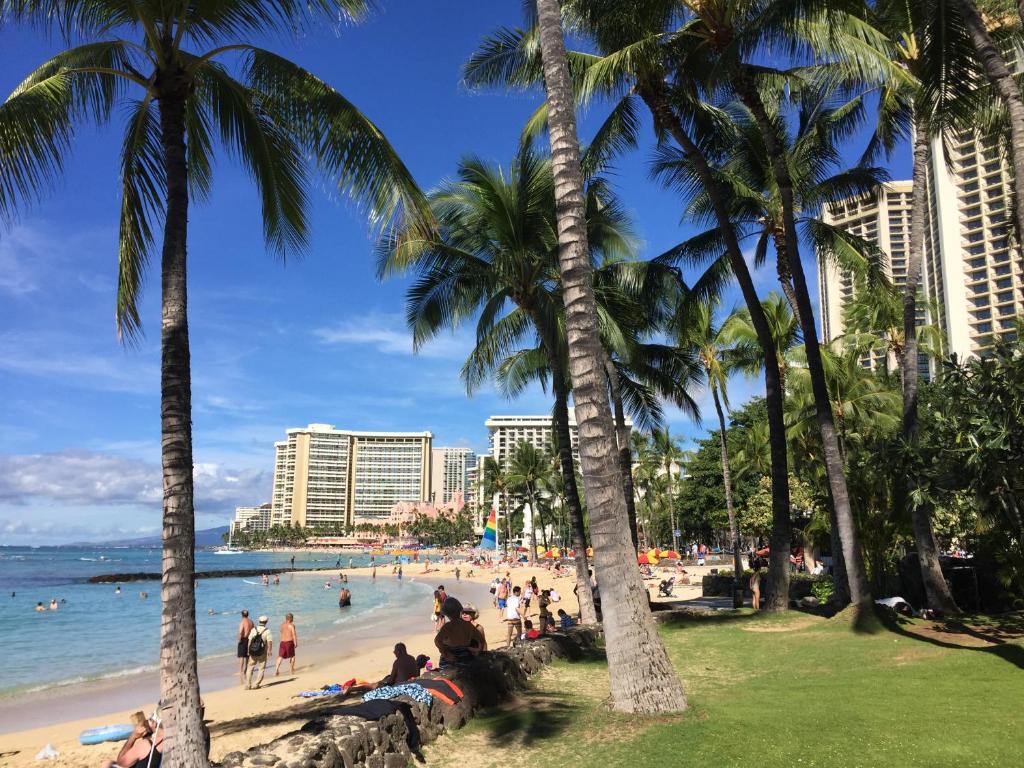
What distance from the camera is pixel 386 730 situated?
19.2 ft

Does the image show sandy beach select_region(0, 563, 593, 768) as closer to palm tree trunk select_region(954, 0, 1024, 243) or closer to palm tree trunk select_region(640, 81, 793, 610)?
palm tree trunk select_region(640, 81, 793, 610)

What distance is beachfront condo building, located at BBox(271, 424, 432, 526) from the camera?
610 feet

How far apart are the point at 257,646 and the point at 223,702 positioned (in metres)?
1.49

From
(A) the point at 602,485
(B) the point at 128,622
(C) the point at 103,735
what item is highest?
(A) the point at 602,485

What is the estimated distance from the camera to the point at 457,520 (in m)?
138

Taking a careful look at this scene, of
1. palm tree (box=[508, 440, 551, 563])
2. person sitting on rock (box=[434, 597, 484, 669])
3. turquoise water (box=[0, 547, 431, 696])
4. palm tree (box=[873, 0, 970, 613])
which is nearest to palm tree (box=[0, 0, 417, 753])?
person sitting on rock (box=[434, 597, 484, 669])

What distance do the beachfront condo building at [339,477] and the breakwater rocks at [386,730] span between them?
599 feet

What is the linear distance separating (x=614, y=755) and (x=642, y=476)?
2837 inches

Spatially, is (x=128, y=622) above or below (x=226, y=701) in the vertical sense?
below

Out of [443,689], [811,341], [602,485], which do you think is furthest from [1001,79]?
[443,689]

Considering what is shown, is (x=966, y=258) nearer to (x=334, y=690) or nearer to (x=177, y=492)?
(x=334, y=690)

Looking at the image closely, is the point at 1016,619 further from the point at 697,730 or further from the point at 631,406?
the point at 631,406

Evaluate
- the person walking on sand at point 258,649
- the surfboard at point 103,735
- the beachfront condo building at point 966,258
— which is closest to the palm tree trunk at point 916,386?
the person walking on sand at point 258,649

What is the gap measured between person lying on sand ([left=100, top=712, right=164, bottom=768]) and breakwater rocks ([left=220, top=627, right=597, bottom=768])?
1208mm
